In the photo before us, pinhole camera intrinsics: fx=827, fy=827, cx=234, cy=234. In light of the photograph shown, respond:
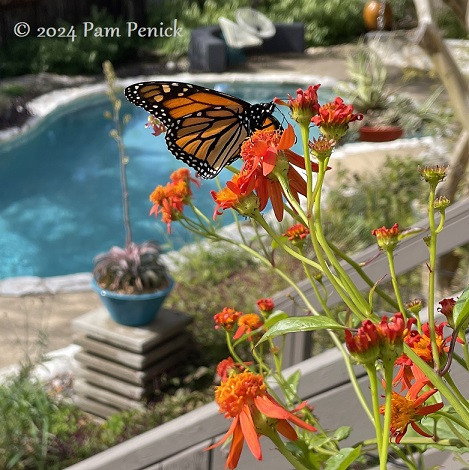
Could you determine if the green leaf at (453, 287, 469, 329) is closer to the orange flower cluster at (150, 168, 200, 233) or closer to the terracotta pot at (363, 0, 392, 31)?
the orange flower cluster at (150, 168, 200, 233)

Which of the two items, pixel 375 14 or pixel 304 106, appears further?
pixel 375 14

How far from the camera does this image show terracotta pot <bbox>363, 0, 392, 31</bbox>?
44.9ft

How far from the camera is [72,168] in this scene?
9.46 m

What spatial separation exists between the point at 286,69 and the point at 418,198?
328 inches

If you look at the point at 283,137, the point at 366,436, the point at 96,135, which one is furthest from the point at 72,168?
the point at 283,137

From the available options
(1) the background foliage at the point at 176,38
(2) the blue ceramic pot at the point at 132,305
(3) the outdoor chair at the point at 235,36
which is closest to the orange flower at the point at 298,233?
(2) the blue ceramic pot at the point at 132,305

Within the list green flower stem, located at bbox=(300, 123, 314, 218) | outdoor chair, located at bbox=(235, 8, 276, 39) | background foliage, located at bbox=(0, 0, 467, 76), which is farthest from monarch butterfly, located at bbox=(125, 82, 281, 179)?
outdoor chair, located at bbox=(235, 8, 276, 39)

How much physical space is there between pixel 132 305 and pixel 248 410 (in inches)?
121

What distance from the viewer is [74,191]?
8766mm

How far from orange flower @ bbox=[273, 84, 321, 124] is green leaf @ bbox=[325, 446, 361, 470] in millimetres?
288

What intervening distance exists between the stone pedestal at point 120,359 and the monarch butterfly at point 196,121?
246 centimetres

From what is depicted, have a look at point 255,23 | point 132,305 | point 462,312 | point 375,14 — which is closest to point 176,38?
point 255,23

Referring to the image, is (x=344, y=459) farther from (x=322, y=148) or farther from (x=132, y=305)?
(x=132, y=305)

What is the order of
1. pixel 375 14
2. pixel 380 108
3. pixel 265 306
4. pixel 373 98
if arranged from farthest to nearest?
pixel 375 14, pixel 380 108, pixel 373 98, pixel 265 306
